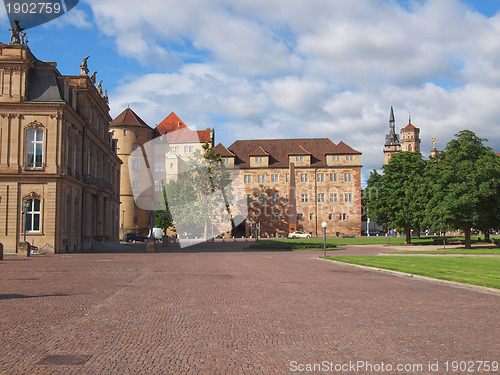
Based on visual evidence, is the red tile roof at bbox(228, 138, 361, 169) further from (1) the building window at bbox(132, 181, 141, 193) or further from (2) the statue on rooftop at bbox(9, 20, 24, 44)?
(2) the statue on rooftop at bbox(9, 20, 24, 44)

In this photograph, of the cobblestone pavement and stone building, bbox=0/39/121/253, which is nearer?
the cobblestone pavement

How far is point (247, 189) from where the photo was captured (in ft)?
345

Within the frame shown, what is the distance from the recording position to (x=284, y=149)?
109 metres

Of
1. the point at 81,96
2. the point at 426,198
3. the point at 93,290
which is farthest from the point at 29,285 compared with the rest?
the point at 426,198

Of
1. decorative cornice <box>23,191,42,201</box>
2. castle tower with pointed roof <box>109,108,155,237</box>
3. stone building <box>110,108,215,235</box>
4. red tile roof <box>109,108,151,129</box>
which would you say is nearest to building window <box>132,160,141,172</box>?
stone building <box>110,108,215,235</box>

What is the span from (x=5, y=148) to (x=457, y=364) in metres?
40.6

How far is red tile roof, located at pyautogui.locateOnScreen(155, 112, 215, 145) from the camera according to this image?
384 ft

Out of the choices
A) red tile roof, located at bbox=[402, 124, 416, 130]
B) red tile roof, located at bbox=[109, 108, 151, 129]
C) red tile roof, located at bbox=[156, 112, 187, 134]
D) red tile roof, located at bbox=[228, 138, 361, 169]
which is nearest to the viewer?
red tile roof, located at bbox=[109, 108, 151, 129]

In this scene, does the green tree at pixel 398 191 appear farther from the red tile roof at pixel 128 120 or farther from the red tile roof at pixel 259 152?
the red tile roof at pixel 128 120

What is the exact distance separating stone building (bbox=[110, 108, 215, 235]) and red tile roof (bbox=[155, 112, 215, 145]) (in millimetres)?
243

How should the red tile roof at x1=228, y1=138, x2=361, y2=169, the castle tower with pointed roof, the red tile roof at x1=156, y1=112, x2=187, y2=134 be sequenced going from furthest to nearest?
1. the red tile roof at x1=156, y1=112, x2=187, y2=134
2. the red tile roof at x1=228, y1=138, x2=361, y2=169
3. the castle tower with pointed roof

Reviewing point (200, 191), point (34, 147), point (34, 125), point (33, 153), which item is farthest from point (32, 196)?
point (200, 191)

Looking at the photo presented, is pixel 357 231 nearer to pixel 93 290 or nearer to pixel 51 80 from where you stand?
pixel 51 80

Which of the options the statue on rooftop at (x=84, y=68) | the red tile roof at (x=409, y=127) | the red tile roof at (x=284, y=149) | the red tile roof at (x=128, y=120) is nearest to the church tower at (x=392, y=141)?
the red tile roof at (x=409, y=127)
